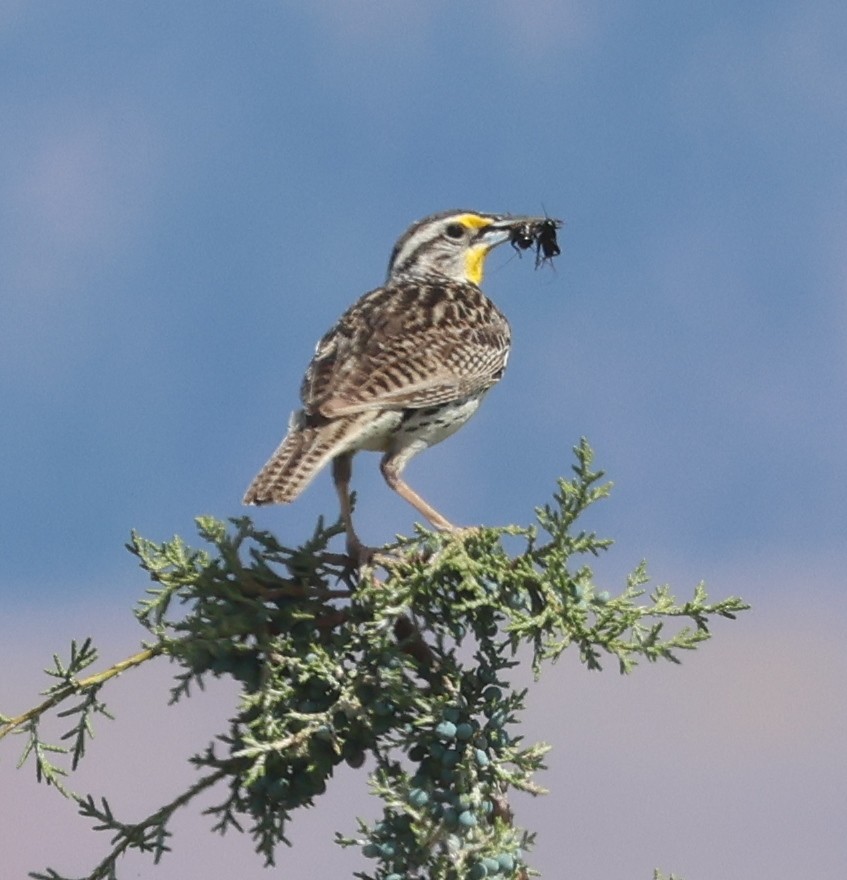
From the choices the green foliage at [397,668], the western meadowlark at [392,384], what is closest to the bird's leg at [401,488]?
the western meadowlark at [392,384]

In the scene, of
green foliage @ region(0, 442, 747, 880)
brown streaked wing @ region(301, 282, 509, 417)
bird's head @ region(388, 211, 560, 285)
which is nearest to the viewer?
green foliage @ region(0, 442, 747, 880)

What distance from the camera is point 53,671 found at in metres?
6.09

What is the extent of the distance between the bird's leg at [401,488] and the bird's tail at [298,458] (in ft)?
1.54

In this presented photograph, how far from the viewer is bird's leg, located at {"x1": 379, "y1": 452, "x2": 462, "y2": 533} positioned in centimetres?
824

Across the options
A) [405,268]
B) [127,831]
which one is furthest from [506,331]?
[127,831]

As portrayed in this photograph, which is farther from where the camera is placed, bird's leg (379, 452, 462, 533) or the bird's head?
the bird's head

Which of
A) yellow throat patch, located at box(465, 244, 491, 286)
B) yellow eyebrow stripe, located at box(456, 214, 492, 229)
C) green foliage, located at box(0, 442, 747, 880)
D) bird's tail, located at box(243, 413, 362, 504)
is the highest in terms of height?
yellow eyebrow stripe, located at box(456, 214, 492, 229)

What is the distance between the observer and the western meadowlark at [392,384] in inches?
297

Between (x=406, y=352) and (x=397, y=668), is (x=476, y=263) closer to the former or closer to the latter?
(x=406, y=352)

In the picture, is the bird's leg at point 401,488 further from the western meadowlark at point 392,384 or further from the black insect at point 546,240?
the black insect at point 546,240

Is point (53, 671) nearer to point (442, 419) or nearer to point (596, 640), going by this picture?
point (596, 640)

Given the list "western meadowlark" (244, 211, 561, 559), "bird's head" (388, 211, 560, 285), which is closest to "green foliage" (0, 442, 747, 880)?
"western meadowlark" (244, 211, 561, 559)

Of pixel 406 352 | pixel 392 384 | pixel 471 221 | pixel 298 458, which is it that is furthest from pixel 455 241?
pixel 298 458

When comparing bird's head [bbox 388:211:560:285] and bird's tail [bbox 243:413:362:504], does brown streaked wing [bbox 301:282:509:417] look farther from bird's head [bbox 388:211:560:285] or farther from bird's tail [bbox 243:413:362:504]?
bird's head [bbox 388:211:560:285]
